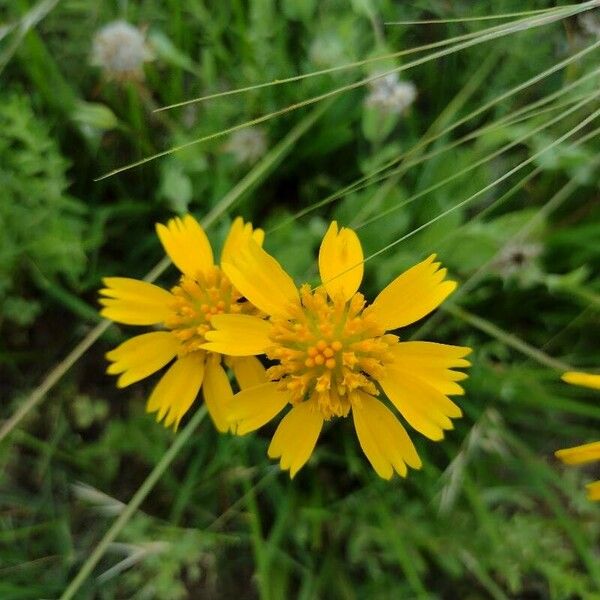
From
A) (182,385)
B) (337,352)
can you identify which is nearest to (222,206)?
(182,385)

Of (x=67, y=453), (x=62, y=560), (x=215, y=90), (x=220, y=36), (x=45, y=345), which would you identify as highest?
(x=220, y=36)

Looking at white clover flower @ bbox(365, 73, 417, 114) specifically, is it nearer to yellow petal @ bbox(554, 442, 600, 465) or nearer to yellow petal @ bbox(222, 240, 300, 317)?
yellow petal @ bbox(222, 240, 300, 317)

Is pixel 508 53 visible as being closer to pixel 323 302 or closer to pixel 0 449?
pixel 323 302

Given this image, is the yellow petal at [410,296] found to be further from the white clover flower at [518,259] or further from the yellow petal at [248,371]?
the white clover flower at [518,259]

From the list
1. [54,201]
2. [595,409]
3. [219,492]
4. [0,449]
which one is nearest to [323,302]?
[595,409]

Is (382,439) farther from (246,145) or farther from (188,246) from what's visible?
(246,145)
